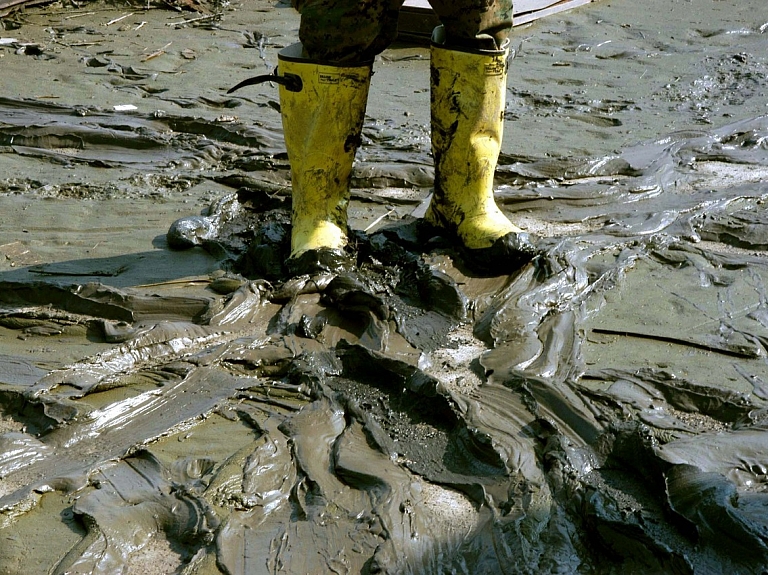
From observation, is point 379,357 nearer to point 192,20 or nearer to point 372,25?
point 372,25

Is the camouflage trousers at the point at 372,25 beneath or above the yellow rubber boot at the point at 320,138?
above

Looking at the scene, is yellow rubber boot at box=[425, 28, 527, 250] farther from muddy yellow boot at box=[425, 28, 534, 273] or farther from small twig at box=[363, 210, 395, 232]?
small twig at box=[363, 210, 395, 232]

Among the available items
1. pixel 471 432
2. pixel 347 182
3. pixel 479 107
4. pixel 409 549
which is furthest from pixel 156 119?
pixel 409 549

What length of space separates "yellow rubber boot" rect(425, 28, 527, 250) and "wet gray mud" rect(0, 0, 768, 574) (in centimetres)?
14

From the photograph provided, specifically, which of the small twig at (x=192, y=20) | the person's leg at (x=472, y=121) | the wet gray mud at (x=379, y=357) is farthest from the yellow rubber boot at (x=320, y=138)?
the small twig at (x=192, y=20)

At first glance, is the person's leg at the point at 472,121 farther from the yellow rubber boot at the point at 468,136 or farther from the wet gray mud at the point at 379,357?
the wet gray mud at the point at 379,357

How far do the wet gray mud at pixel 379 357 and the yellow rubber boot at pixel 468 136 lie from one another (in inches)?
5.5

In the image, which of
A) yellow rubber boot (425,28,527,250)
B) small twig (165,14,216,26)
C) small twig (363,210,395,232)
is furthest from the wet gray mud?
small twig (165,14,216,26)

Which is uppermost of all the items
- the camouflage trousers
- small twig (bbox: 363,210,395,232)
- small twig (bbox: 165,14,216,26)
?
the camouflage trousers

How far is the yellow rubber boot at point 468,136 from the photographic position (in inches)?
108

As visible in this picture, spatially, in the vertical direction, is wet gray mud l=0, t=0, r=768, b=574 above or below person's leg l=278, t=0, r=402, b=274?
below

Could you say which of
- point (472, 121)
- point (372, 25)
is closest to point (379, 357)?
point (472, 121)

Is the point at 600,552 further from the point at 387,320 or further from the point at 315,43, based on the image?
the point at 315,43

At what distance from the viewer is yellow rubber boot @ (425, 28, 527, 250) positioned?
2.74 m
